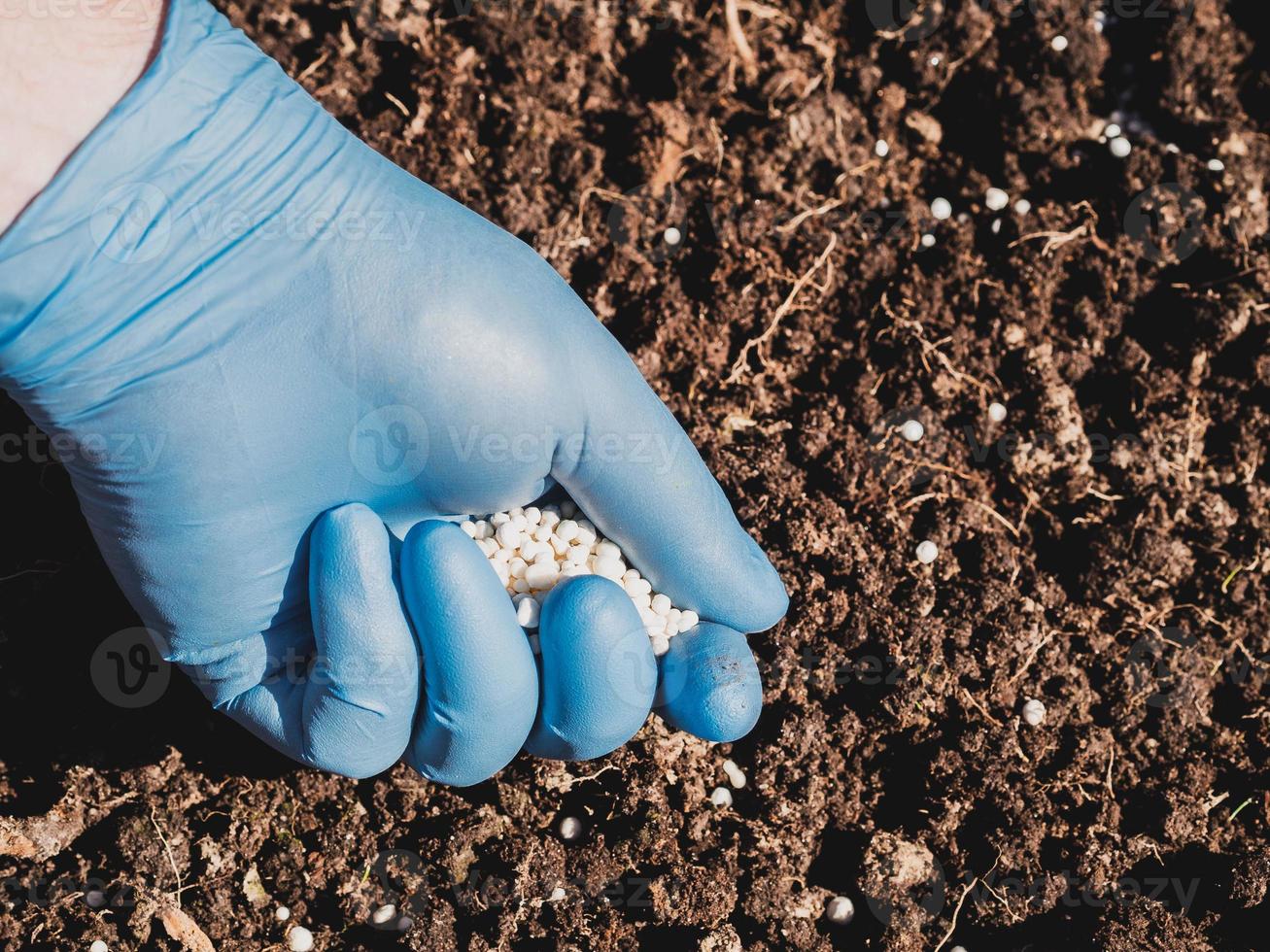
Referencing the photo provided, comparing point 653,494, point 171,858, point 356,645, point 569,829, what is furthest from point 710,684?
point 171,858

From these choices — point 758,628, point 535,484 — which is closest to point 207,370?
point 535,484

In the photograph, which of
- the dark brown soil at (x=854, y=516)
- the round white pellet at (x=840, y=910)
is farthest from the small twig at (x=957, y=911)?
the round white pellet at (x=840, y=910)

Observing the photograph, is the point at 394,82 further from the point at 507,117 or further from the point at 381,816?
the point at 381,816

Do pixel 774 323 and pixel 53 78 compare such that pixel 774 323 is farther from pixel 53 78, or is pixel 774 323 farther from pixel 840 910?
pixel 53 78

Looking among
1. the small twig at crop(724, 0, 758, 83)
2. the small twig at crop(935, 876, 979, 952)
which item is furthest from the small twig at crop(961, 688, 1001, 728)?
the small twig at crop(724, 0, 758, 83)

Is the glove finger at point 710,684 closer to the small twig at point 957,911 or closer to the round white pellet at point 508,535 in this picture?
the round white pellet at point 508,535

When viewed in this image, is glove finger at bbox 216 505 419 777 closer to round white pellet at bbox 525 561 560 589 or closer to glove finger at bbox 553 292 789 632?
round white pellet at bbox 525 561 560 589
